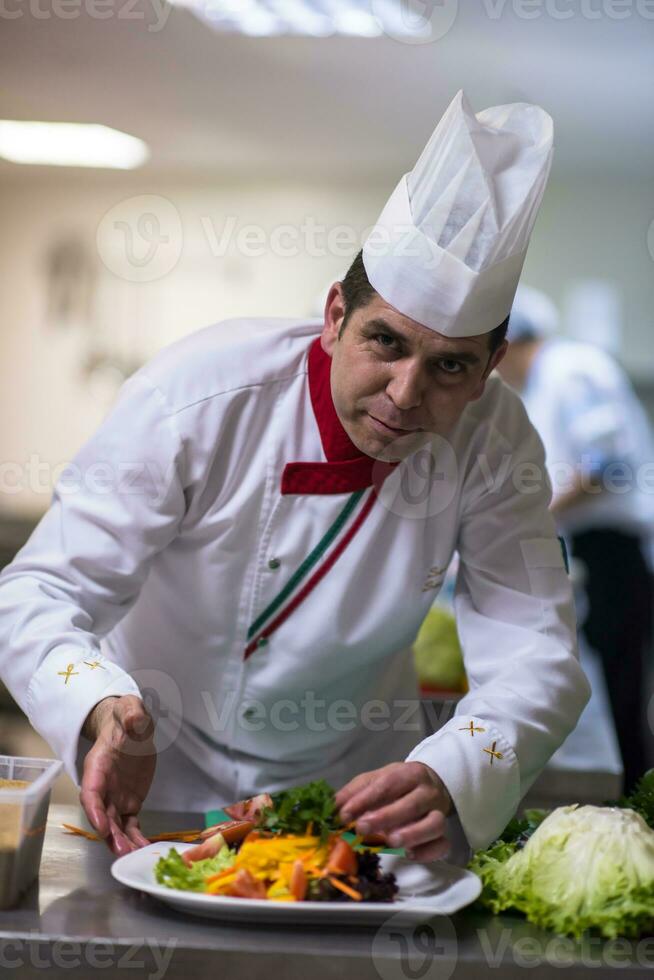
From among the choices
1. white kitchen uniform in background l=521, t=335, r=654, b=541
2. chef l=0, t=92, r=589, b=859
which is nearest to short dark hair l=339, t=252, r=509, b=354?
chef l=0, t=92, r=589, b=859

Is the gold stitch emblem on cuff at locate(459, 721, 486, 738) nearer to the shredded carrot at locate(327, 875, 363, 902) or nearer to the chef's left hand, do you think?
the chef's left hand

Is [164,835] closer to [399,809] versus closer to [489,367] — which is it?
[399,809]

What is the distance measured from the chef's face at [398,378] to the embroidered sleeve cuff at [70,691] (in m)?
0.49

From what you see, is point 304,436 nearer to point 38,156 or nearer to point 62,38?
point 62,38

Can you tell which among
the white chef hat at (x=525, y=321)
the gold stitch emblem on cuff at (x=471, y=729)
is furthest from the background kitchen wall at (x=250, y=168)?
the gold stitch emblem on cuff at (x=471, y=729)

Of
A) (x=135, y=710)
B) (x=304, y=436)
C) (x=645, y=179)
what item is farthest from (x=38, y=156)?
(x=135, y=710)

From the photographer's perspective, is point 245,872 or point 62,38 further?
point 62,38

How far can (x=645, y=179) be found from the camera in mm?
7441

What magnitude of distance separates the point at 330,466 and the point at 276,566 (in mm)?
179

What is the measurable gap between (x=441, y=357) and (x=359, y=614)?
1.51 ft

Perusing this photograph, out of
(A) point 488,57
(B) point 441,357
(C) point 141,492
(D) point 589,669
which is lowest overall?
(D) point 589,669

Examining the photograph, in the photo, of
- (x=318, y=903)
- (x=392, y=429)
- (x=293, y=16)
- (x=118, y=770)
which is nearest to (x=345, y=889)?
(x=318, y=903)

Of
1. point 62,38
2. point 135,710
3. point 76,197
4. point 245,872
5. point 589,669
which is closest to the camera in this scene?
point 245,872

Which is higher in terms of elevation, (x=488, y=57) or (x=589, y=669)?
(x=488, y=57)
